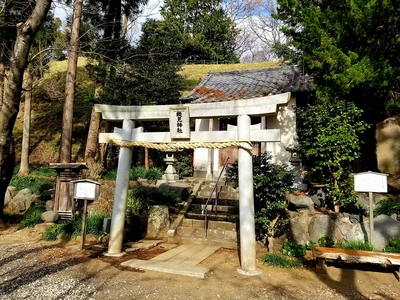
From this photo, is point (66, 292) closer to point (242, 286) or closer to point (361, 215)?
point (242, 286)

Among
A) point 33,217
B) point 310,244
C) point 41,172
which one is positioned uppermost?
point 41,172

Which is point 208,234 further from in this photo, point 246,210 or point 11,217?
point 11,217

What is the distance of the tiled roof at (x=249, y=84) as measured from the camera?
1110 centimetres

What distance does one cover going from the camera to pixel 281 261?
525 cm

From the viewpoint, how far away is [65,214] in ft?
25.2

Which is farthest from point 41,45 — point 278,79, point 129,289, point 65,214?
point 129,289

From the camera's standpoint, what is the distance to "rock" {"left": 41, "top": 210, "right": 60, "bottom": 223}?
24.5ft

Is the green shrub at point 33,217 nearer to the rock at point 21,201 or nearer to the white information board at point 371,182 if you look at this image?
the rock at point 21,201

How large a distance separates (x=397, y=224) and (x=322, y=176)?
6.41ft

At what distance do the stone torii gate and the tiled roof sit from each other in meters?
5.82

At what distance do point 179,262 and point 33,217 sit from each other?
5057 mm

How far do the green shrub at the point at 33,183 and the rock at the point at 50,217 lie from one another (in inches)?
141

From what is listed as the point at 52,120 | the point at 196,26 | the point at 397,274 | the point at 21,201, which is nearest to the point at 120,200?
the point at 397,274

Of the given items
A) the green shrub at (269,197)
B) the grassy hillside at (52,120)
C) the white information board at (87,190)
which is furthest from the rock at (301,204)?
the grassy hillside at (52,120)
